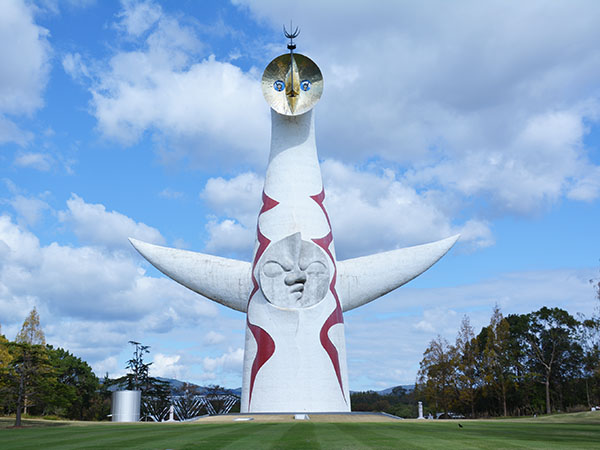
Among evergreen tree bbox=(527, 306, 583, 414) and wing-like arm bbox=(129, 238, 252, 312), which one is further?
evergreen tree bbox=(527, 306, 583, 414)

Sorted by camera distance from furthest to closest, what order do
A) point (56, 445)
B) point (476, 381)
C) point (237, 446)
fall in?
1. point (476, 381)
2. point (56, 445)
3. point (237, 446)

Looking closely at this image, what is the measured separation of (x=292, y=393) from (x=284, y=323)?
2799 millimetres

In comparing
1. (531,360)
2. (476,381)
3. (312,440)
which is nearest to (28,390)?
(312,440)

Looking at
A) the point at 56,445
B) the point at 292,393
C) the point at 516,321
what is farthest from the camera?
the point at 516,321

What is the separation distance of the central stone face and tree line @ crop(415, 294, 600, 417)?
22.7 m

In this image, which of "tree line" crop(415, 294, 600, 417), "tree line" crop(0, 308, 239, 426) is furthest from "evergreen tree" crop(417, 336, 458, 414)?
"tree line" crop(0, 308, 239, 426)

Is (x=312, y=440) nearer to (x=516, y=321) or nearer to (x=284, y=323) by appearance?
(x=284, y=323)

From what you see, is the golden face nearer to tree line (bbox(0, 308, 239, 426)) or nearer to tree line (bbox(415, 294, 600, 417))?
tree line (bbox(0, 308, 239, 426))

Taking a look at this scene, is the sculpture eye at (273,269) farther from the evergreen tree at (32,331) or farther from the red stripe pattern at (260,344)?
the evergreen tree at (32,331)

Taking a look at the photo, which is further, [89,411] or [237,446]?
[89,411]

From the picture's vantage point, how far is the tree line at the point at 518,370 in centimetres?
4222

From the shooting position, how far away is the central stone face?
938 inches

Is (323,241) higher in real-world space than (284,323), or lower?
higher

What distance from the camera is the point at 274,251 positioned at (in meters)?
24.0
